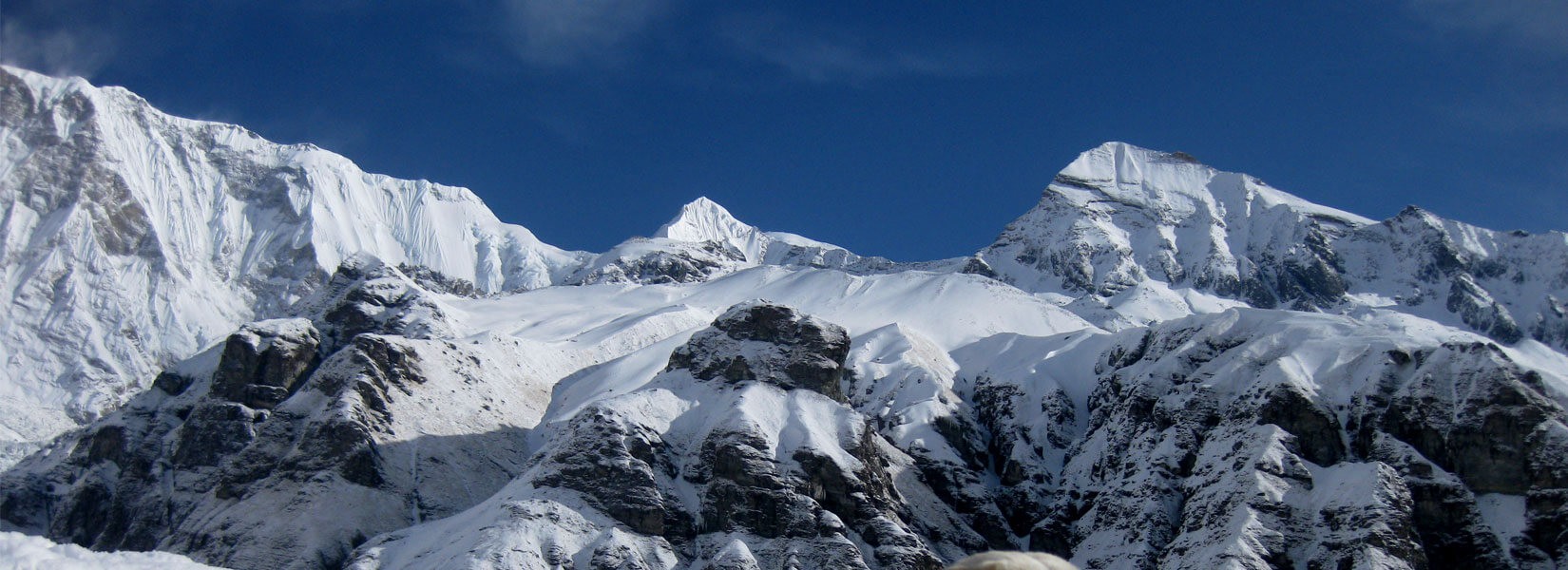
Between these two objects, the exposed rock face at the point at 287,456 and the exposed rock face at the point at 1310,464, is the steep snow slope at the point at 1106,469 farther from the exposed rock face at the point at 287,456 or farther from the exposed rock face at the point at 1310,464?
the exposed rock face at the point at 287,456

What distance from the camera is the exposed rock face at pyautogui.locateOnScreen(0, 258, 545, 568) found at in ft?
467


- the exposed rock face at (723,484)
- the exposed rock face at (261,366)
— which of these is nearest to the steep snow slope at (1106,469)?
the exposed rock face at (723,484)

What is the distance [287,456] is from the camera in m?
151

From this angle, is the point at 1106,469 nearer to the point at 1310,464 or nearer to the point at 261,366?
the point at 1310,464

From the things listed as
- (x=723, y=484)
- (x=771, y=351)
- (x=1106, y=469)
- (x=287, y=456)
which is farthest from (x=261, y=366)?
(x=1106, y=469)

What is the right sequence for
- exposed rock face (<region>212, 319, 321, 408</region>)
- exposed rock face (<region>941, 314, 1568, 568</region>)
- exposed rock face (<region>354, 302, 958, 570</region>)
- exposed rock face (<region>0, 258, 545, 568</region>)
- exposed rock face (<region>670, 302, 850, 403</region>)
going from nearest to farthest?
exposed rock face (<region>354, 302, 958, 570</region>) → exposed rock face (<region>941, 314, 1568, 568</region>) → exposed rock face (<region>0, 258, 545, 568</region>) → exposed rock face (<region>670, 302, 850, 403</region>) → exposed rock face (<region>212, 319, 321, 408</region>)

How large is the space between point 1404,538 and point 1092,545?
30602 millimetres

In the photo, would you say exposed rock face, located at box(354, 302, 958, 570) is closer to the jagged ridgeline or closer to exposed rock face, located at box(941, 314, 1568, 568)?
the jagged ridgeline

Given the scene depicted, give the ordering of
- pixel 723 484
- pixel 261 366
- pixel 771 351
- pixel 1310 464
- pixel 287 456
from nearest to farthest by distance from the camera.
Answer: pixel 723 484 → pixel 1310 464 → pixel 287 456 → pixel 771 351 → pixel 261 366

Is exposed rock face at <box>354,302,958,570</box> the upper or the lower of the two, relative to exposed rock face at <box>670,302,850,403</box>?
lower

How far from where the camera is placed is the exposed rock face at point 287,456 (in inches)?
5605

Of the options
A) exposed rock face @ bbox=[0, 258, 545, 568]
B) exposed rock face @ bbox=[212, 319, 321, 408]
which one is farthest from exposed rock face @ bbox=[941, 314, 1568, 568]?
exposed rock face @ bbox=[212, 319, 321, 408]

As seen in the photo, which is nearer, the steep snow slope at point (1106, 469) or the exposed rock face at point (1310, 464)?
the steep snow slope at point (1106, 469)

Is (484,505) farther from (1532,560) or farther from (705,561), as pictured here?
(1532,560)
